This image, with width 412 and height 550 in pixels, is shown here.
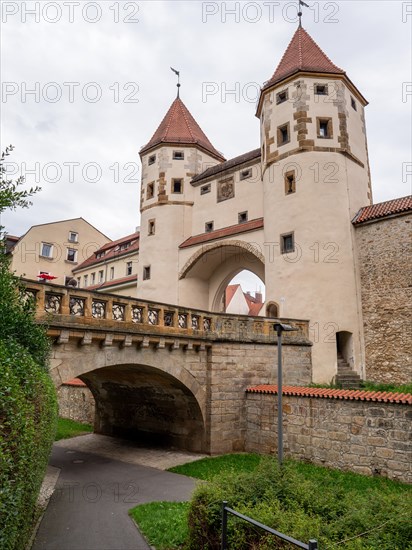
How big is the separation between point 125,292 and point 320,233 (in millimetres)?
17200

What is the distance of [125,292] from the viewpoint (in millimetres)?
30828

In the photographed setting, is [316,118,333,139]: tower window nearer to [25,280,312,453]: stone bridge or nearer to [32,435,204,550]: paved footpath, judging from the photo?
[25,280,312,453]: stone bridge

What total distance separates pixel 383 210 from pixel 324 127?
502 cm

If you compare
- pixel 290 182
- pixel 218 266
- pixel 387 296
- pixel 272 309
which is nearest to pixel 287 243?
pixel 290 182

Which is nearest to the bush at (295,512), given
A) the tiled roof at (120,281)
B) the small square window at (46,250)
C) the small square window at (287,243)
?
the small square window at (287,243)

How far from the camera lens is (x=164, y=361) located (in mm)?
12898

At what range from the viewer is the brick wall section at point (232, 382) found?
46.6ft

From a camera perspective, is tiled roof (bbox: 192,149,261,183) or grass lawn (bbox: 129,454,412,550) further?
tiled roof (bbox: 192,149,261,183)

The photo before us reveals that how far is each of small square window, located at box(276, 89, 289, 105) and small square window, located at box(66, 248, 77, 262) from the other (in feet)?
84.6

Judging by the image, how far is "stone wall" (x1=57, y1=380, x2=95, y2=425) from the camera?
21219mm

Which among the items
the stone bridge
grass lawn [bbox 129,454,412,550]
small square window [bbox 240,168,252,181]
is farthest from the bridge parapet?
small square window [bbox 240,168,252,181]

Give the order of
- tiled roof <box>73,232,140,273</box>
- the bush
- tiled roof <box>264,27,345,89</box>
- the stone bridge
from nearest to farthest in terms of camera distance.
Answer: the bush, the stone bridge, tiled roof <box>264,27,345,89</box>, tiled roof <box>73,232,140,273</box>

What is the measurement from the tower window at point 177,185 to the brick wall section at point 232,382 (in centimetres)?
1343

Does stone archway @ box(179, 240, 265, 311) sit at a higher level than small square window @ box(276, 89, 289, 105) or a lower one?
lower
